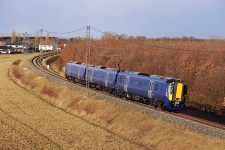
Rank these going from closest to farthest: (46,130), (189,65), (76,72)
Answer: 1. (46,130)
2. (76,72)
3. (189,65)

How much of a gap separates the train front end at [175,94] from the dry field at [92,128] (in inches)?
124

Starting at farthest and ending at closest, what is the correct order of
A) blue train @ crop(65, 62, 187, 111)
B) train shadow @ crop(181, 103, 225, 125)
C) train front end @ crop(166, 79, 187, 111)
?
train shadow @ crop(181, 103, 225, 125) → blue train @ crop(65, 62, 187, 111) → train front end @ crop(166, 79, 187, 111)

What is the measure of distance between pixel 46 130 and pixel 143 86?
11052 millimetres

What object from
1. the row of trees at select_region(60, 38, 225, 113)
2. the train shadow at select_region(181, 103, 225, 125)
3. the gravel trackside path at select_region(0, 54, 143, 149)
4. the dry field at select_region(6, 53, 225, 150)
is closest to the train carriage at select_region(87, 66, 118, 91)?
the row of trees at select_region(60, 38, 225, 113)

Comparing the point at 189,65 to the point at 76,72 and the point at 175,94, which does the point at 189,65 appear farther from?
the point at 175,94

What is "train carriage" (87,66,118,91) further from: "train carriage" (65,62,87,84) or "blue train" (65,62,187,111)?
"train carriage" (65,62,87,84)

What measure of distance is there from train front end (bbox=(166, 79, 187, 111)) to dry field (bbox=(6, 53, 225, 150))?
316 centimetres

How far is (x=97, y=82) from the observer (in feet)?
163

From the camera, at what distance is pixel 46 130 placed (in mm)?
33906

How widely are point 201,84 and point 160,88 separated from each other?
48.0 feet

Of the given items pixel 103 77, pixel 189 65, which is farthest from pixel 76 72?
pixel 189 65

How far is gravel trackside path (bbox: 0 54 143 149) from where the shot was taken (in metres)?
29.3

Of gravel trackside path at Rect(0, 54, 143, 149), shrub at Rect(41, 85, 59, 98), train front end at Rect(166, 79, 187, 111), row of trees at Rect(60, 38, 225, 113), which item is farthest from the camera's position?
shrub at Rect(41, 85, 59, 98)

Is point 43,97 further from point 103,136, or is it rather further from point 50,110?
point 103,136
